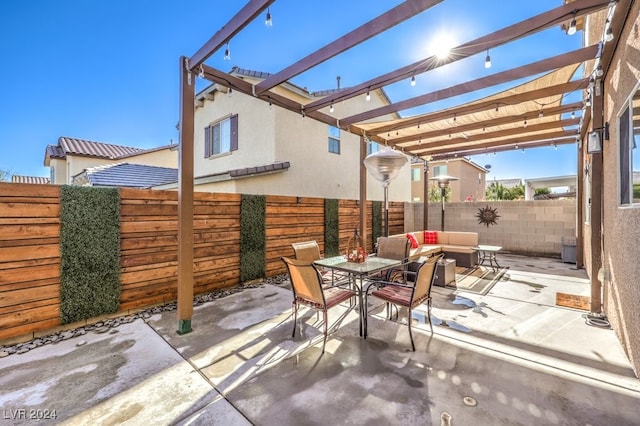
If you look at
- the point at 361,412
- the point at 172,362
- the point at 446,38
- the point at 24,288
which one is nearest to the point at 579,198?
the point at 446,38

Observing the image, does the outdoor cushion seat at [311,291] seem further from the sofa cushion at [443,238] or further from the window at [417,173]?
the window at [417,173]

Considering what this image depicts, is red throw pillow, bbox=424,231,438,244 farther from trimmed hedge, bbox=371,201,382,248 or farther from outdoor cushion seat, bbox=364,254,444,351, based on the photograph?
outdoor cushion seat, bbox=364,254,444,351

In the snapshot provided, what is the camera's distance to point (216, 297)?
4863 millimetres

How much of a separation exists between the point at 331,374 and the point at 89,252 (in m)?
3.60

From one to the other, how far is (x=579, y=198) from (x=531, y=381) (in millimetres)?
7169

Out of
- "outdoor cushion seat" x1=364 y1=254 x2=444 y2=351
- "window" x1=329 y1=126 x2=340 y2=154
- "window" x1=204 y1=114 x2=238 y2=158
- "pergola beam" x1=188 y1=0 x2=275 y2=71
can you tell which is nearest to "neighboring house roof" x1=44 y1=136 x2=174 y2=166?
"window" x1=204 y1=114 x2=238 y2=158

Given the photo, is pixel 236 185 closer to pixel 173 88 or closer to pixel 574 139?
pixel 173 88

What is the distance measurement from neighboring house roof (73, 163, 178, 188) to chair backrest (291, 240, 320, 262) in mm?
6208

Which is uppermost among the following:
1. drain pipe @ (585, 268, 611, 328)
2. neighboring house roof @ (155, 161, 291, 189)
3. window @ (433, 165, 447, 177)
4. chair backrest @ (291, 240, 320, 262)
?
window @ (433, 165, 447, 177)

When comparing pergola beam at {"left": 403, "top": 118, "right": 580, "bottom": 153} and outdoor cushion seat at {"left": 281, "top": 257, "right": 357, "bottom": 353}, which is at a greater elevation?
pergola beam at {"left": 403, "top": 118, "right": 580, "bottom": 153}

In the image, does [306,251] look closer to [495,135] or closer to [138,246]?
[138,246]

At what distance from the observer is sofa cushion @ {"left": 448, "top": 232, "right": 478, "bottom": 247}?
289 inches

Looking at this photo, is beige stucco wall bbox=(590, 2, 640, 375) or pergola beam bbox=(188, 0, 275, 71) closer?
beige stucco wall bbox=(590, 2, 640, 375)

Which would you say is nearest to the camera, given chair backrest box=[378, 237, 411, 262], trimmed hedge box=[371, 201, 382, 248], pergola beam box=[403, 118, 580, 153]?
chair backrest box=[378, 237, 411, 262]
